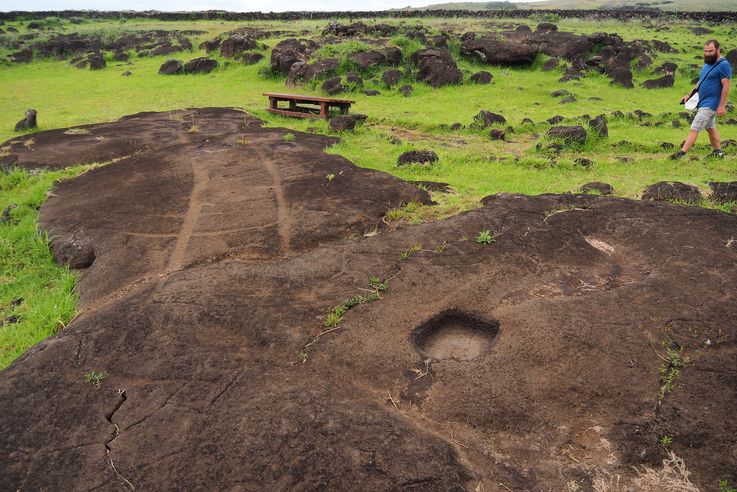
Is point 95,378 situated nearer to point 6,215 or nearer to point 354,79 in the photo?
point 6,215

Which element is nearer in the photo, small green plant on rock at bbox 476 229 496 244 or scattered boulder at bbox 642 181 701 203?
small green plant on rock at bbox 476 229 496 244

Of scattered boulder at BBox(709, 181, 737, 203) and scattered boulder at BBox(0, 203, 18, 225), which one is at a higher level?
scattered boulder at BBox(709, 181, 737, 203)

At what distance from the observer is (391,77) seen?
18594mm

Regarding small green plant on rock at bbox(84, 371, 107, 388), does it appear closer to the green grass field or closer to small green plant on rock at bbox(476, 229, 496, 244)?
the green grass field

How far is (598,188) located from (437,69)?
11750 mm

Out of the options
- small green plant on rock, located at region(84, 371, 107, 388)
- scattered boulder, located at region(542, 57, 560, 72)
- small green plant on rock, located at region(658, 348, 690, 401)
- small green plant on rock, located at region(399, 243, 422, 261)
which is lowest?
small green plant on rock, located at region(84, 371, 107, 388)

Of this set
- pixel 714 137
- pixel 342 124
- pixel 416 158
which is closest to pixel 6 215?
pixel 416 158

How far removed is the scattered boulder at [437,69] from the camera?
60.2ft

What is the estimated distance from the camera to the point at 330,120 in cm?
1317

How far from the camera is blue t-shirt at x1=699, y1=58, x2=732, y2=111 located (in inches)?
339

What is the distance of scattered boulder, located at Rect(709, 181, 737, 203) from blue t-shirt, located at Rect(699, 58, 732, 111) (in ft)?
6.24

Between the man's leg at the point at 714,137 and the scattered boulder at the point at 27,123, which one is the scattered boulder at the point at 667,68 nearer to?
the man's leg at the point at 714,137

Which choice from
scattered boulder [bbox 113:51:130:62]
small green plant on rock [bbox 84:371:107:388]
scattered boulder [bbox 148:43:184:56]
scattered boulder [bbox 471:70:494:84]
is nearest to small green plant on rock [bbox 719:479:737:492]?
small green plant on rock [bbox 84:371:107:388]

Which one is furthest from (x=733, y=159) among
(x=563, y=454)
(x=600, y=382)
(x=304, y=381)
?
(x=304, y=381)
